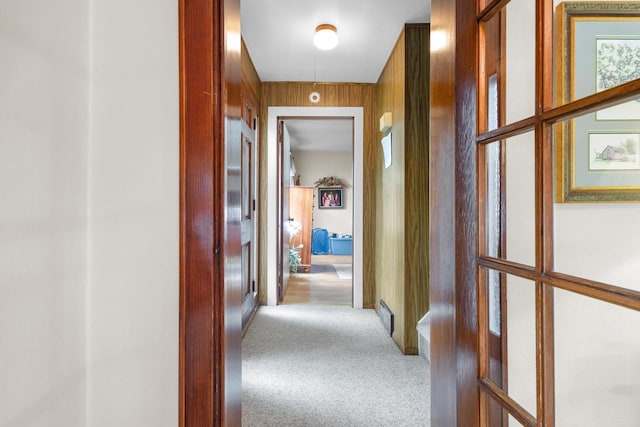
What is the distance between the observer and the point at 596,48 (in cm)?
53

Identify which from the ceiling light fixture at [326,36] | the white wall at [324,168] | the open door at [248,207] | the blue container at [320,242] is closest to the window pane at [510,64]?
the ceiling light fixture at [326,36]

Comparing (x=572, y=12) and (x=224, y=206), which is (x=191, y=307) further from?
(x=572, y=12)

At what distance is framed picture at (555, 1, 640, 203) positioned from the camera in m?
0.48

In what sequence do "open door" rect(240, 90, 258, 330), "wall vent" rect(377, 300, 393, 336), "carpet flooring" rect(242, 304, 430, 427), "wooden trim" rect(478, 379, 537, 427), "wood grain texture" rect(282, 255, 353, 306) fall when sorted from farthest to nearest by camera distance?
"wood grain texture" rect(282, 255, 353, 306) → "open door" rect(240, 90, 258, 330) → "wall vent" rect(377, 300, 393, 336) → "carpet flooring" rect(242, 304, 430, 427) → "wooden trim" rect(478, 379, 537, 427)

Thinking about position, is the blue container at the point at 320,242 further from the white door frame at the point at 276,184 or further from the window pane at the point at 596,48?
the window pane at the point at 596,48

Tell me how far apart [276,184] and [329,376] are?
7.81ft

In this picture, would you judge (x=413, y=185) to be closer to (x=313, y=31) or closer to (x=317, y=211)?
(x=313, y=31)

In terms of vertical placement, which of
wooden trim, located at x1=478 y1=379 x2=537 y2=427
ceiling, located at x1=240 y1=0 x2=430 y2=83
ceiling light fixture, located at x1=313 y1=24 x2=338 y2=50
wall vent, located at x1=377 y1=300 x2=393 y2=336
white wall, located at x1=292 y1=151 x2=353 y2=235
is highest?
ceiling, located at x1=240 y1=0 x2=430 y2=83

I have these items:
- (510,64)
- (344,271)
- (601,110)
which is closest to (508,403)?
(601,110)

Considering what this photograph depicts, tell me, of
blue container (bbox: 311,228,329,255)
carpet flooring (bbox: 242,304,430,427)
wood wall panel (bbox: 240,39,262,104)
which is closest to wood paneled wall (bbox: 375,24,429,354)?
carpet flooring (bbox: 242,304,430,427)
